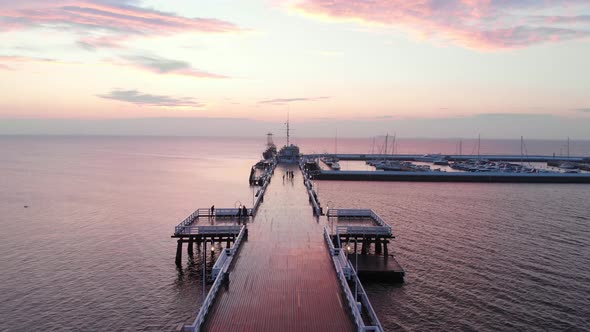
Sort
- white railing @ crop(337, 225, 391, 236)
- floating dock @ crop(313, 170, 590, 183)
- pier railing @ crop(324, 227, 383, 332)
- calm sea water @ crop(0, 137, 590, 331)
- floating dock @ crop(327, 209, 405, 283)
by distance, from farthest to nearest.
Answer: floating dock @ crop(313, 170, 590, 183) → white railing @ crop(337, 225, 391, 236) → floating dock @ crop(327, 209, 405, 283) → calm sea water @ crop(0, 137, 590, 331) → pier railing @ crop(324, 227, 383, 332)

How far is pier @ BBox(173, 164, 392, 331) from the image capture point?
60.8 feet

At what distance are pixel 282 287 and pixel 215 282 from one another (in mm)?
3702

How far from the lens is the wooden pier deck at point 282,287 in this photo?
18453 millimetres

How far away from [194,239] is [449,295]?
2250cm

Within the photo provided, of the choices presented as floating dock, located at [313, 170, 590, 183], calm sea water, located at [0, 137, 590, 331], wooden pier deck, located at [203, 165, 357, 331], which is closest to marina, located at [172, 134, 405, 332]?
wooden pier deck, located at [203, 165, 357, 331]

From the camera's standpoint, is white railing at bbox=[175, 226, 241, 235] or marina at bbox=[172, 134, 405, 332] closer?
marina at bbox=[172, 134, 405, 332]

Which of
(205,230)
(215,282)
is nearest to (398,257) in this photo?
(205,230)

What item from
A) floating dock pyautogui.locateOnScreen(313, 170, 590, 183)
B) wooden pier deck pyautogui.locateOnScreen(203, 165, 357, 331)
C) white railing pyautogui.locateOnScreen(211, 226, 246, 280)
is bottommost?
wooden pier deck pyautogui.locateOnScreen(203, 165, 357, 331)

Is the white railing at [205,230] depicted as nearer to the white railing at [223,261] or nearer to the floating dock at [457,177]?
the white railing at [223,261]

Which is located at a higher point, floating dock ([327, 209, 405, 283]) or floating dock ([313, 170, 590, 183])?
floating dock ([313, 170, 590, 183])

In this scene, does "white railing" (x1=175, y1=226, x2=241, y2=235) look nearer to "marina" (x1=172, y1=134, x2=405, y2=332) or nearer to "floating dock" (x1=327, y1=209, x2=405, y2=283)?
"marina" (x1=172, y1=134, x2=405, y2=332)

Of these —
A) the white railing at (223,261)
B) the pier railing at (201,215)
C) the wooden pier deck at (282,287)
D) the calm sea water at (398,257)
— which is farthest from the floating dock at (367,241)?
the pier railing at (201,215)

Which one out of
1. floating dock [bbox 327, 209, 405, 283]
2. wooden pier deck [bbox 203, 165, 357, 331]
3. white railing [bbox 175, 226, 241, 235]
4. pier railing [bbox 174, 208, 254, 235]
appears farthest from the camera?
pier railing [bbox 174, 208, 254, 235]

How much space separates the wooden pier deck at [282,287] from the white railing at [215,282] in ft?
1.13
